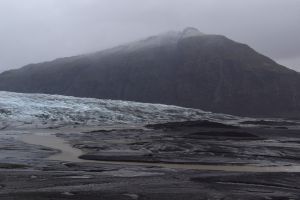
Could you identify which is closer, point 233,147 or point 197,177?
point 197,177

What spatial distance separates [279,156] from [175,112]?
204 feet

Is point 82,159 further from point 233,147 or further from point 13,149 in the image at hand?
point 233,147

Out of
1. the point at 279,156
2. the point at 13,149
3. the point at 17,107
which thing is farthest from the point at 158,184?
the point at 17,107

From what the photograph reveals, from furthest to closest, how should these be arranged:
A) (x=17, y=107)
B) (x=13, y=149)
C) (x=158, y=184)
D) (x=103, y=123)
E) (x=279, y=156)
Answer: (x=17, y=107), (x=103, y=123), (x=13, y=149), (x=279, y=156), (x=158, y=184)

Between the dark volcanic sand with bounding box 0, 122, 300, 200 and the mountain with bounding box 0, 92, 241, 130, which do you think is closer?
the dark volcanic sand with bounding box 0, 122, 300, 200

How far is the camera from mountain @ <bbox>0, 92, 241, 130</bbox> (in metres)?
64.8

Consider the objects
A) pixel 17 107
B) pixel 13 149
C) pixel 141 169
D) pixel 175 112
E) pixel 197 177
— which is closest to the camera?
pixel 197 177

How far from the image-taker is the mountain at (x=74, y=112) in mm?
64812

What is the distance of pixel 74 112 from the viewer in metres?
72.9

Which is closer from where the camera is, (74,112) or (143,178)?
(143,178)

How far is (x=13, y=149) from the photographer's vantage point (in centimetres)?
2927

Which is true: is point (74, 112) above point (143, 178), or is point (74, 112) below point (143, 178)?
above

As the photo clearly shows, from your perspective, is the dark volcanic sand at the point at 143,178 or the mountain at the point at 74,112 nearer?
the dark volcanic sand at the point at 143,178

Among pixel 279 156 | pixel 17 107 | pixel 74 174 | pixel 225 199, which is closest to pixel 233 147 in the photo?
pixel 279 156
